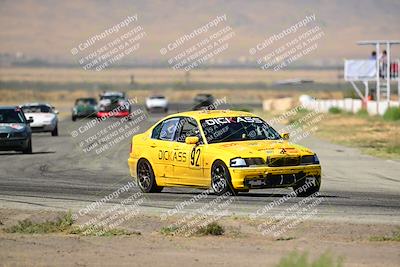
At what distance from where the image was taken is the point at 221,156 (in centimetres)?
1572

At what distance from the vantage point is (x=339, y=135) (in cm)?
3900

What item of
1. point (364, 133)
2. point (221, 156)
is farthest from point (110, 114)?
point (221, 156)

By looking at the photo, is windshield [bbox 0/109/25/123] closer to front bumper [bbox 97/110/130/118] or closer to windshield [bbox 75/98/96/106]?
front bumper [bbox 97/110/130/118]

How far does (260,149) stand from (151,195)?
7.61 ft

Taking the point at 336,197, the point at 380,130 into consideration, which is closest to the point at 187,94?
the point at 380,130

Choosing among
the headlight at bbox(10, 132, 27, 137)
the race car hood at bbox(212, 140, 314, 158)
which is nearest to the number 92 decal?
the race car hood at bbox(212, 140, 314, 158)

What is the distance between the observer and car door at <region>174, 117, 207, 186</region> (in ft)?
53.7

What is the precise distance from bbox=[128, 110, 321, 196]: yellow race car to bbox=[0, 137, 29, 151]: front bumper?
11983 millimetres

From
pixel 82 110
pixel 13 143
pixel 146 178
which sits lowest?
pixel 82 110

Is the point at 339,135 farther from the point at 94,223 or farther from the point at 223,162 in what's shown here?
the point at 94,223

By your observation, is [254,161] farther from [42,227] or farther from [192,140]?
[42,227]

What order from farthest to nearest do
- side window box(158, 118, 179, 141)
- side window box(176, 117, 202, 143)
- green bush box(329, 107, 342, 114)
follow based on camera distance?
green bush box(329, 107, 342, 114) < side window box(158, 118, 179, 141) < side window box(176, 117, 202, 143)

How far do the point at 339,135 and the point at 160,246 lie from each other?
28166 millimetres

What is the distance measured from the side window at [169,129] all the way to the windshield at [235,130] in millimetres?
717
